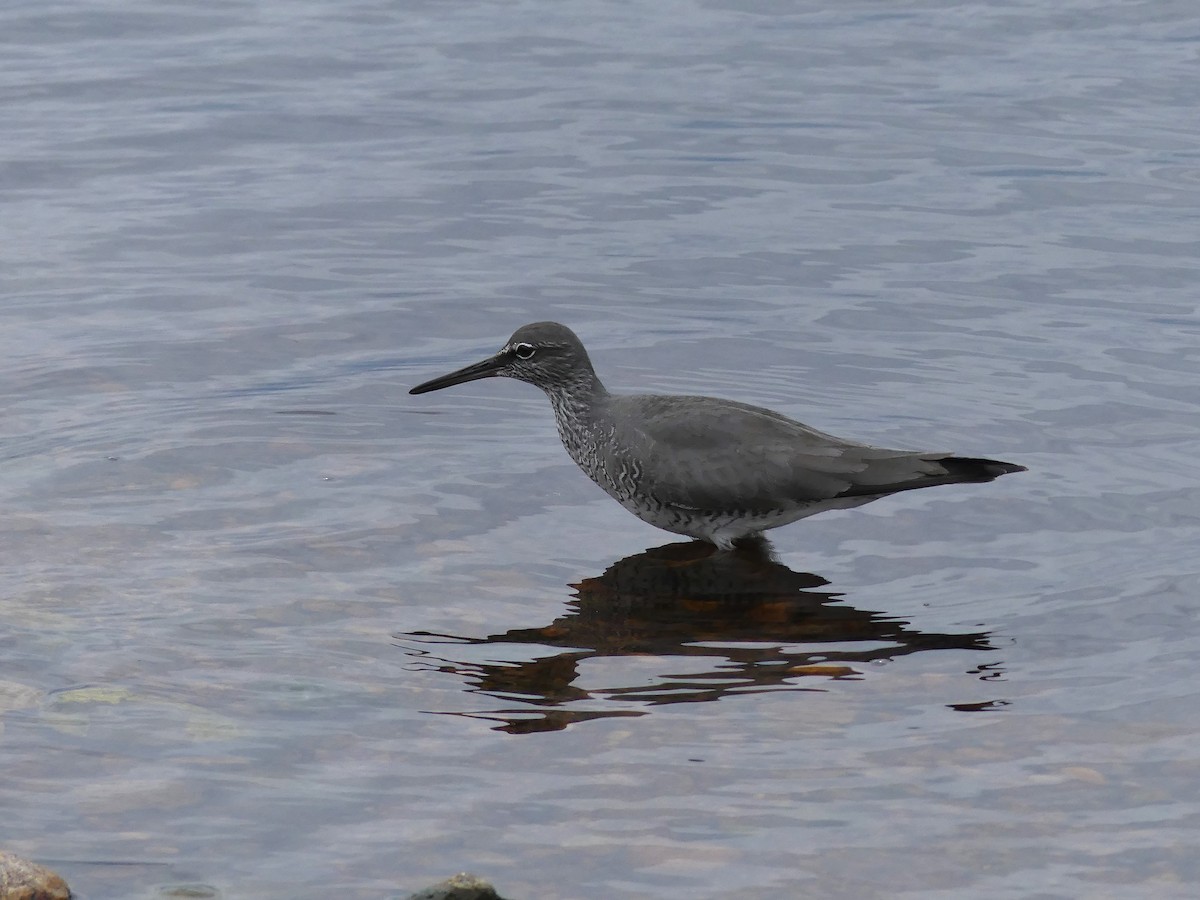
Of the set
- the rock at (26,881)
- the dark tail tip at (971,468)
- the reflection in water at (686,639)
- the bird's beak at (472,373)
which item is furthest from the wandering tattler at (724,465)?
the rock at (26,881)

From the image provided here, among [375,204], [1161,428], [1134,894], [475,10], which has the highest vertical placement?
[475,10]

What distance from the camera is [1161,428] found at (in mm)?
11094

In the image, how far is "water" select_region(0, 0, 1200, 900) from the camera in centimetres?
686

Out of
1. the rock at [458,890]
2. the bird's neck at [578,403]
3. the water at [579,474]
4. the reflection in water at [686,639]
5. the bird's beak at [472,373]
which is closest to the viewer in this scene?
the rock at [458,890]

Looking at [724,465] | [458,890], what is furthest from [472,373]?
[458,890]

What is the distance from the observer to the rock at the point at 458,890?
19.4ft

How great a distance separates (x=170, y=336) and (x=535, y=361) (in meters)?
3.57

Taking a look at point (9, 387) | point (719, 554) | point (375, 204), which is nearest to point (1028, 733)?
point (719, 554)

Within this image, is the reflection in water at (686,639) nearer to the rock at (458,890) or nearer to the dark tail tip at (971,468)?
the dark tail tip at (971,468)

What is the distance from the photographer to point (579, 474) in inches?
428

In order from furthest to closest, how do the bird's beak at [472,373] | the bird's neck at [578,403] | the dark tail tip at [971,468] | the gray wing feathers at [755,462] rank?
the bird's beak at [472,373] < the bird's neck at [578,403] < the gray wing feathers at [755,462] < the dark tail tip at [971,468]

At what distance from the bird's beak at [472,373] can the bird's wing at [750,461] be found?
0.98 metres

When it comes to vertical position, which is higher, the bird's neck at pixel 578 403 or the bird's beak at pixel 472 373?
the bird's beak at pixel 472 373

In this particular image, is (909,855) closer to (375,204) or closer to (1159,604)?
(1159,604)
